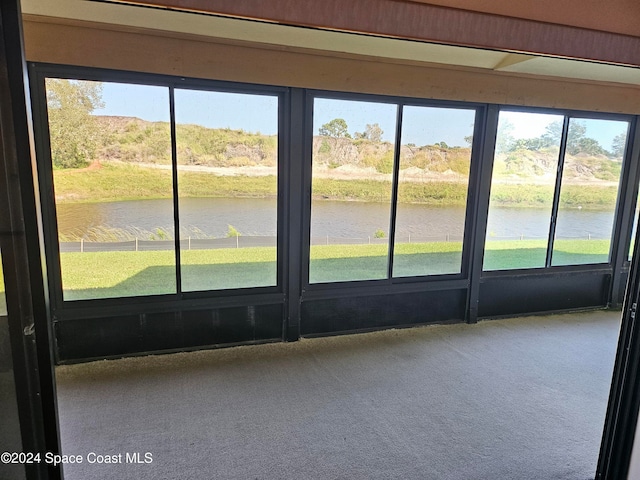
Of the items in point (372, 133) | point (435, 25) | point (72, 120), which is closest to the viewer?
point (435, 25)

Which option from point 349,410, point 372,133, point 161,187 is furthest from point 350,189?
point 349,410

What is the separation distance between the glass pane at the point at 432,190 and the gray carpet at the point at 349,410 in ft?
2.91

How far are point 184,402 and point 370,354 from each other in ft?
5.29

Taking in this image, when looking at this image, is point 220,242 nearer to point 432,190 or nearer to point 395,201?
point 395,201

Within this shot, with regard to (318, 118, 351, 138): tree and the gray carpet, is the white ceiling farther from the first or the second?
the gray carpet

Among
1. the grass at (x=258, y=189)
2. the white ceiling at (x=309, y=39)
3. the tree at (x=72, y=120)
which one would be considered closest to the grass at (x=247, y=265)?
the grass at (x=258, y=189)

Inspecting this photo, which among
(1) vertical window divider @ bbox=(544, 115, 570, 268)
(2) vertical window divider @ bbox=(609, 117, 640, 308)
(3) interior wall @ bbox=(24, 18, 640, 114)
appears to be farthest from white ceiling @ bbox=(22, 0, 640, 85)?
(2) vertical window divider @ bbox=(609, 117, 640, 308)

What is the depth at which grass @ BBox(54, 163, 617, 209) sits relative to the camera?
312cm

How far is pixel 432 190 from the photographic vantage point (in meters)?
4.09

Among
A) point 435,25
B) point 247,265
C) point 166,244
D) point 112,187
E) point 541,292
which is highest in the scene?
point 435,25

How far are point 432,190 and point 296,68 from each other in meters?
1.85

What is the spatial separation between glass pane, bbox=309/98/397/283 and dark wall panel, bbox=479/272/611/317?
4.52ft

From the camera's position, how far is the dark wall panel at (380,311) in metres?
3.84

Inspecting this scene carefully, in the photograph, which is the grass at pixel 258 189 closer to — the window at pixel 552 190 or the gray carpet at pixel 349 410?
the window at pixel 552 190
